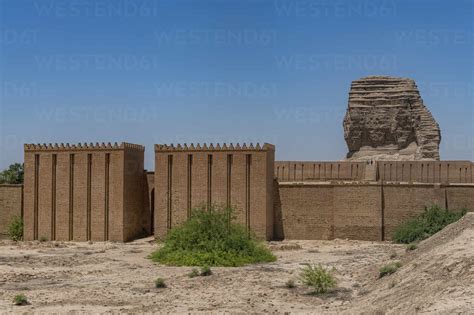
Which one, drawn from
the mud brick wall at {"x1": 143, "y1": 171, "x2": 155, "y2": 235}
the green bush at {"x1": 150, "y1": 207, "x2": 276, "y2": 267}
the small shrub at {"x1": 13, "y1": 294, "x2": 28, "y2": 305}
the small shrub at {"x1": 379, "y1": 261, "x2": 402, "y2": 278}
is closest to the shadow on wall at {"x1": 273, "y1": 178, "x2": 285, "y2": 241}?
the green bush at {"x1": 150, "y1": 207, "x2": 276, "y2": 267}

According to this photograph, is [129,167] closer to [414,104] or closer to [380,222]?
[380,222]

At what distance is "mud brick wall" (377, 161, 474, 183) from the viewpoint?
41562 mm

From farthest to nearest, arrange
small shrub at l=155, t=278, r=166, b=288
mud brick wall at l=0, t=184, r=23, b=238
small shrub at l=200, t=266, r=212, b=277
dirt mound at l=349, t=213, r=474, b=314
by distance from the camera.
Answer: mud brick wall at l=0, t=184, r=23, b=238 → small shrub at l=200, t=266, r=212, b=277 → small shrub at l=155, t=278, r=166, b=288 → dirt mound at l=349, t=213, r=474, b=314

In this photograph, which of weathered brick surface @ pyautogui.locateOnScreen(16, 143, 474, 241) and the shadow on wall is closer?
weathered brick surface @ pyautogui.locateOnScreen(16, 143, 474, 241)

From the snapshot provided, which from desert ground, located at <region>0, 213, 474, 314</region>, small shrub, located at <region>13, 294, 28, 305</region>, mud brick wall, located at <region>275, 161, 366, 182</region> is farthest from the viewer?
mud brick wall, located at <region>275, 161, 366, 182</region>

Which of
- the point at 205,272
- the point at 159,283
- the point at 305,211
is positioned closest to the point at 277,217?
the point at 305,211

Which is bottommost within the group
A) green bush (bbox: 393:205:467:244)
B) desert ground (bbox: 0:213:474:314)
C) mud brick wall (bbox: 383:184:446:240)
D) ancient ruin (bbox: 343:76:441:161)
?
desert ground (bbox: 0:213:474:314)

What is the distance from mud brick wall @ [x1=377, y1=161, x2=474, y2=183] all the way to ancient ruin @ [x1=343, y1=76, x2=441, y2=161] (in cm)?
893

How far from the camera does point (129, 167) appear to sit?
110 ft

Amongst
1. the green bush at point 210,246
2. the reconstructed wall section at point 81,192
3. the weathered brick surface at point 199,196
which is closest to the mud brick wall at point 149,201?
the weathered brick surface at point 199,196

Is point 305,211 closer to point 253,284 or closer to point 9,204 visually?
point 253,284

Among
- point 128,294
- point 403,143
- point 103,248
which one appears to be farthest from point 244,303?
point 403,143

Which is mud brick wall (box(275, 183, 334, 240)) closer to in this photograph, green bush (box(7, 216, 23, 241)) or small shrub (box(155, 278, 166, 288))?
small shrub (box(155, 278, 166, 288))

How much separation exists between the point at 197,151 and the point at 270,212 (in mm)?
4690
